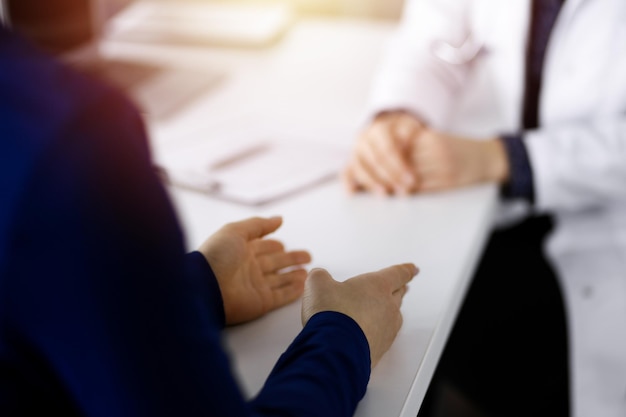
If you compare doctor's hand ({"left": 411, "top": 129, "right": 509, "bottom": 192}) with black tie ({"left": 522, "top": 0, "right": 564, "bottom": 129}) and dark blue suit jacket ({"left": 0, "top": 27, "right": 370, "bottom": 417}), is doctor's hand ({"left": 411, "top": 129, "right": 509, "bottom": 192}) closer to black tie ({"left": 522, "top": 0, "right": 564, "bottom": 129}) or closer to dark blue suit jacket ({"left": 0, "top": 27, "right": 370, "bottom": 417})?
black tie ({"left": 522, "top": 0, "right": 564, "bottom": 129})

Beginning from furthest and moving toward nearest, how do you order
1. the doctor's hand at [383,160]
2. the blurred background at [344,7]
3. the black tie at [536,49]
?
the blurred background at [344,7], the black tie at [536,49], the doctor's hand at [383,160]

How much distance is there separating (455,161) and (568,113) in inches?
8.2

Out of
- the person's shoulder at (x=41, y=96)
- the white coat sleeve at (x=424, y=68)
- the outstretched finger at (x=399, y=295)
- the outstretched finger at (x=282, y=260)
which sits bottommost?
the outstretched finger at (x=399, y=295)

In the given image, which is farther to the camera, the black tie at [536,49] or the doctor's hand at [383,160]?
the black tie at [536,49]

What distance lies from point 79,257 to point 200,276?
0.28 m

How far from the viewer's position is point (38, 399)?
1.47 feet

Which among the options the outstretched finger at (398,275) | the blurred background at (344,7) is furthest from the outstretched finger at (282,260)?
the blurred background at (344,7)

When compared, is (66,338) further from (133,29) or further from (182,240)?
(133,29)

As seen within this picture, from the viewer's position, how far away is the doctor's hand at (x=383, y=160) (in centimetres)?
94

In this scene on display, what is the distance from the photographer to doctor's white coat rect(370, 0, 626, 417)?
95 cm

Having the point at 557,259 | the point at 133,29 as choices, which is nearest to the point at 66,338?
Result: the point at 557,259

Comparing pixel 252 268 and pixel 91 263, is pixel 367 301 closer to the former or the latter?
pixel 252 268

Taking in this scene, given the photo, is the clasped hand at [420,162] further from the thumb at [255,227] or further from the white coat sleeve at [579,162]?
the thumb at [255,227]

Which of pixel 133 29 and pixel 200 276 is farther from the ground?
pixel 133 29
